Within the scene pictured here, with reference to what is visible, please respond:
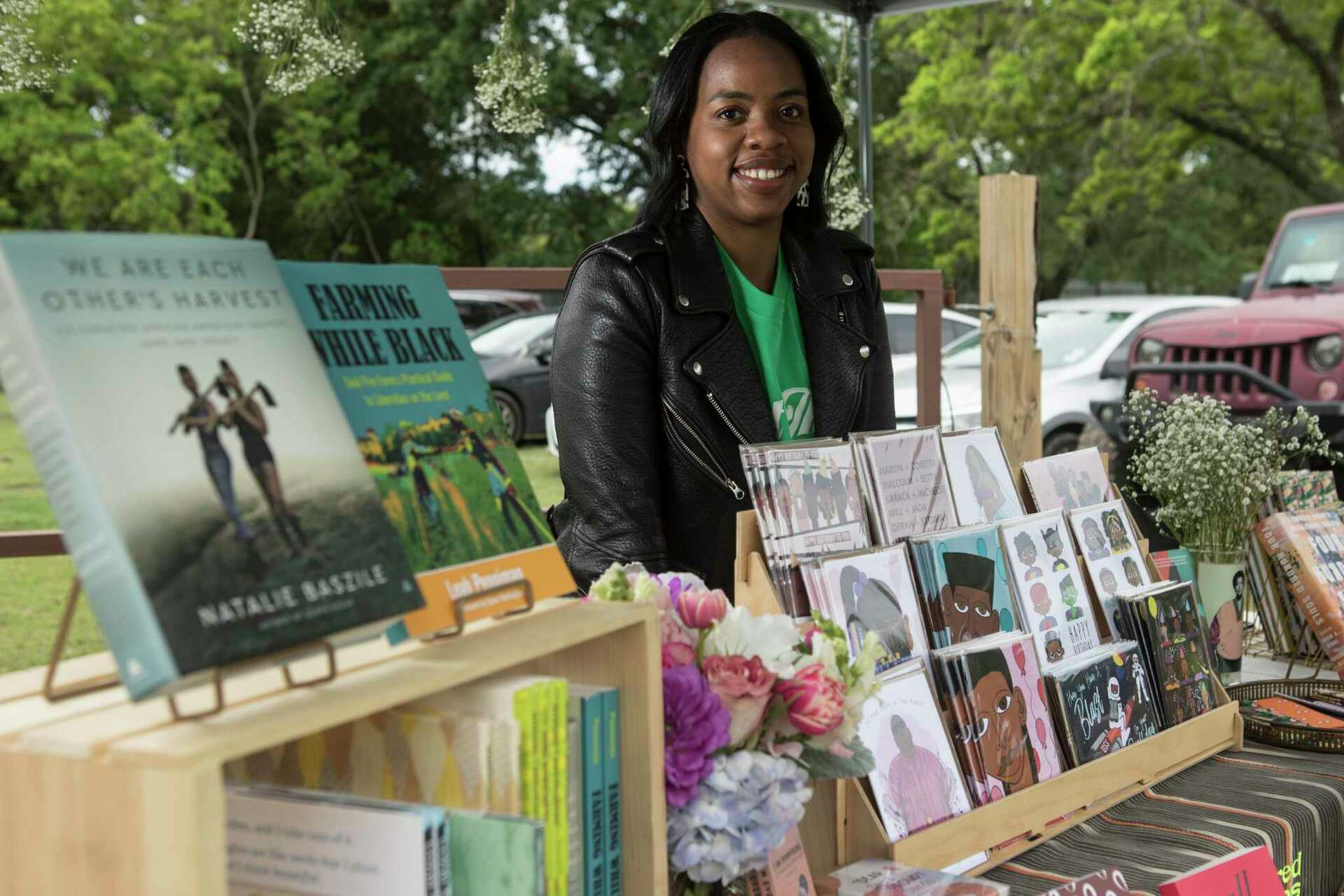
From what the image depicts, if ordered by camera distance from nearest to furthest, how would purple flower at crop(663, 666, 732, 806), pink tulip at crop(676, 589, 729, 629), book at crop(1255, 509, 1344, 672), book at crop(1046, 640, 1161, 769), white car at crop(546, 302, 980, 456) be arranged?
purple flower at crop(663, 666, 732, 806) → pink tulip at crop(676, 589, 729, 629) → book at crop(1046, 640, 1161, 769) → book at crop(1255, 509, 1344, 672) → white car at crop(546, 302, 980, 456)

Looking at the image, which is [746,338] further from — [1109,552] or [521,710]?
[521,710]

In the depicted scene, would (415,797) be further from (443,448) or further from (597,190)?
(597,190)

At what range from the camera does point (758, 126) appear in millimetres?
1940

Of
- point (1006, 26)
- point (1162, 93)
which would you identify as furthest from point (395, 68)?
point (1162, 93)

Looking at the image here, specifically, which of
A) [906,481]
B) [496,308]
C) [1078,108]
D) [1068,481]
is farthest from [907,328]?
[906,481]

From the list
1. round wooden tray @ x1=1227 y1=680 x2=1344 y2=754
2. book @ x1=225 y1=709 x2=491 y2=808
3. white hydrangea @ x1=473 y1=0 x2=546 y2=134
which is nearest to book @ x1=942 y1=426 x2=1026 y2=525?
round wooden tray @ x1=1227 y1=680 x2=1344 y2=754

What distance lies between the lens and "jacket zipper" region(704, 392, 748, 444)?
1876mm

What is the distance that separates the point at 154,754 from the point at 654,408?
1168 millimetres

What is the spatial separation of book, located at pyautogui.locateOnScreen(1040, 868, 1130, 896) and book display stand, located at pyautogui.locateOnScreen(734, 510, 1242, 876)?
0.12 meters

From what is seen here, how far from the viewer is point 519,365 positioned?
11.4m

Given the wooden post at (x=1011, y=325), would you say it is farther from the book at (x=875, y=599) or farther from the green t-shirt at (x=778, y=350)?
the book at (x=875, y=599)

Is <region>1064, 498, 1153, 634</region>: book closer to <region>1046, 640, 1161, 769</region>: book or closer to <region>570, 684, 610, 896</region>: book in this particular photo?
<region>1046, 640, 1161, 769</region>: book

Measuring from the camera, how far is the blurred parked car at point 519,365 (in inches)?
442

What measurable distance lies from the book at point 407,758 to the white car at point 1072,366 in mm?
7275
